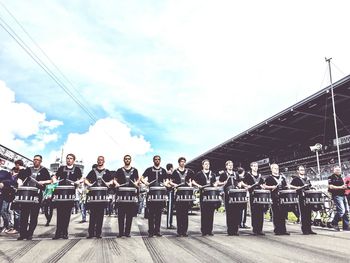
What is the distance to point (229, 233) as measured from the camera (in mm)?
8203

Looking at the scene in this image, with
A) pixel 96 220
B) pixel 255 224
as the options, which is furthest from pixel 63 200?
pixel 255 224

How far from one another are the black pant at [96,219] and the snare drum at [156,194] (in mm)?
1246

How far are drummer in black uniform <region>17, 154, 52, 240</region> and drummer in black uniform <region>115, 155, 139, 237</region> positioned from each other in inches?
70.4

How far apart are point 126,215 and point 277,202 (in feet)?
14.0

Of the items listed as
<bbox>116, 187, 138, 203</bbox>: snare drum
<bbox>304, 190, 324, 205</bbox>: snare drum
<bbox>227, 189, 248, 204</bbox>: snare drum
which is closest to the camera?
<bbox>116, 187, 138, 203</bbox>: snare drum

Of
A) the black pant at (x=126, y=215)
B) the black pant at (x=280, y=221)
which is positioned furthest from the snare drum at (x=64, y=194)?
the black pant at (x=280, y=221)

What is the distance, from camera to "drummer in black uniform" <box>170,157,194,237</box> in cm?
801

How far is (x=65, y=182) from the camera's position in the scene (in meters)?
7.53

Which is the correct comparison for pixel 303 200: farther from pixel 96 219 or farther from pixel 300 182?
pixel 96 219

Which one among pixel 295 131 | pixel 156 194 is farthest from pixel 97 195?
pixel 295 131

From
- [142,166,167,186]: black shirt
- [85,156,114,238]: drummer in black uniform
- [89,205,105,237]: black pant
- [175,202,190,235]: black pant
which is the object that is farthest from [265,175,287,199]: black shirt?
[89,205,105,237]: black pant

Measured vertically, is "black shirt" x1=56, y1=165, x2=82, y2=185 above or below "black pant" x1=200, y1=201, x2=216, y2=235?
above

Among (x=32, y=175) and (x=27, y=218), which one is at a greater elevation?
(x=32, y=175)

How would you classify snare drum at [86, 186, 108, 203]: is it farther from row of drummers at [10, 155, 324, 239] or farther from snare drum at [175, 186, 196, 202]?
snare drum at [175, 186, 196, 202]
